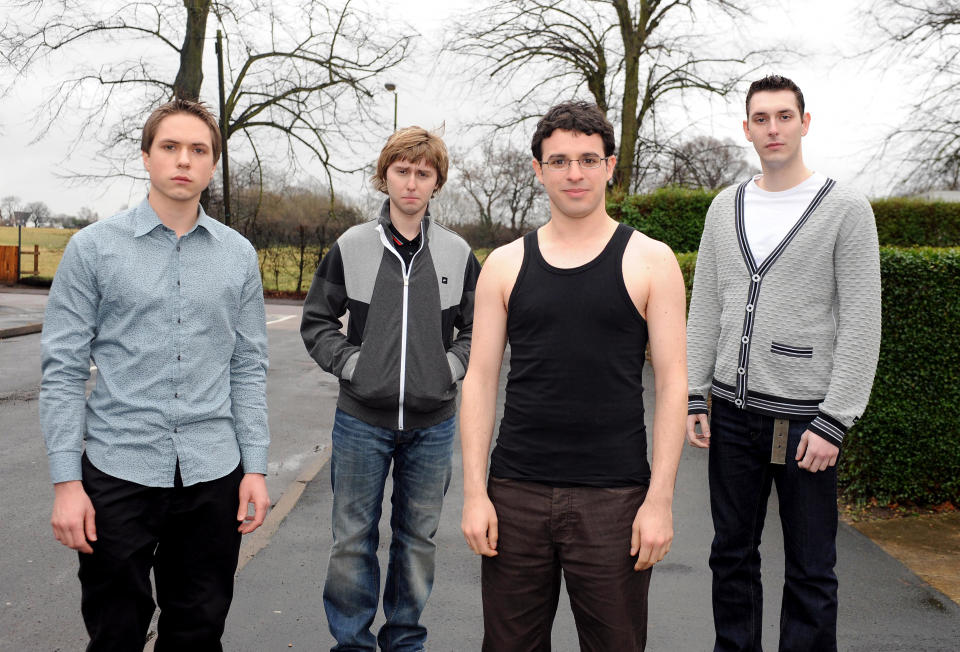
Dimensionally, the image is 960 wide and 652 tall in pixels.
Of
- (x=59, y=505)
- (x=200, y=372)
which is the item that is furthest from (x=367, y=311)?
(x=59, y=505)

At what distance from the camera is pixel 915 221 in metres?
16.3

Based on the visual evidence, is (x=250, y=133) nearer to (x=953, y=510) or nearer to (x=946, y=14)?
(x=946, y=14)

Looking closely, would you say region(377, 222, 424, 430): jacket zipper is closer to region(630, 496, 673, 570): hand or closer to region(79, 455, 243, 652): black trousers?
region(79, 455, 243, 652): black trousers

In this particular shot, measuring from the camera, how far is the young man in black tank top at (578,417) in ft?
7.26

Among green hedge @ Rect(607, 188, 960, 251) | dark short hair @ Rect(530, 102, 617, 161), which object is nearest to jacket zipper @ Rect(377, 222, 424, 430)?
dark short hair @ Rect(530, 102, 617, 161)

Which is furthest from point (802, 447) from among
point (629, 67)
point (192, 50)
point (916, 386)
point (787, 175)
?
point (192, 50)

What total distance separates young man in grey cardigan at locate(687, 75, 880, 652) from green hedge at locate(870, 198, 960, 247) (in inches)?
590

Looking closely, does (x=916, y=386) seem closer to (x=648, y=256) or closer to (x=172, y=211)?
(x=648, y=256)

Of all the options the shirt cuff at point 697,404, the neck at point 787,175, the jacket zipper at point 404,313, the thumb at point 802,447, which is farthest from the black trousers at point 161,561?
the neck at point 787,175

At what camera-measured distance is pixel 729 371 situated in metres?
3.06

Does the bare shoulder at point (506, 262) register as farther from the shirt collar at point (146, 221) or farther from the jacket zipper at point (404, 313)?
the shirt collar at point (146, 221)

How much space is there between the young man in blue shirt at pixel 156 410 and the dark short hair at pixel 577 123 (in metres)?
1.09

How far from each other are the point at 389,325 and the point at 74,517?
1271 mm

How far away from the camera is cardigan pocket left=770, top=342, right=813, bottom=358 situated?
9.54 ft
